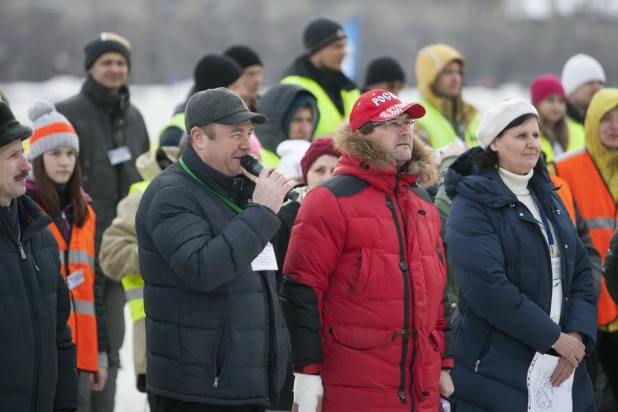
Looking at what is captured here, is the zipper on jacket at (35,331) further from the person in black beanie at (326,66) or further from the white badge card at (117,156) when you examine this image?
the person in black beanie at (326,66)

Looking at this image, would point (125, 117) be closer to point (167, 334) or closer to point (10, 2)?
→ point (167, 334)

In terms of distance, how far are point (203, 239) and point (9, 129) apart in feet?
2.67

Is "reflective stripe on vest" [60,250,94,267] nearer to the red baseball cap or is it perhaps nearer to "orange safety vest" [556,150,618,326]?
the red baseball cap

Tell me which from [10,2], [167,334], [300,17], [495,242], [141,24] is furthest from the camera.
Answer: [300,17]

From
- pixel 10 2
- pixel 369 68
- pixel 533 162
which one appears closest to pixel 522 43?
pixel 10 2

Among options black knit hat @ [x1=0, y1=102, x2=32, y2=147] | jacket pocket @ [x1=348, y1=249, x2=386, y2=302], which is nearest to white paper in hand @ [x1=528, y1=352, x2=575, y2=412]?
jacket pocket @ [x1=348, y1=249, x2=386, y2=302]

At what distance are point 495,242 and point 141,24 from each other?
2371 cm

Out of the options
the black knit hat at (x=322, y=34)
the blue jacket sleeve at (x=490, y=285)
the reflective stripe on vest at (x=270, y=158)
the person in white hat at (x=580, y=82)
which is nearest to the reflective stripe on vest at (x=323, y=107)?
the black knit hat at (x=322, y=34)

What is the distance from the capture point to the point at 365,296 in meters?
4.30

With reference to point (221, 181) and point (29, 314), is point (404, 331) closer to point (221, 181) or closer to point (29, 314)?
point (221, 181)

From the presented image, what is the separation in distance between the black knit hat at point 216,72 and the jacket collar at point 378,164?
2663 millimetres

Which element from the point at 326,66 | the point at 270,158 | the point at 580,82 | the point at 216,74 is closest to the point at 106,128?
the point at 216,74

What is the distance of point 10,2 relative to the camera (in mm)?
25219

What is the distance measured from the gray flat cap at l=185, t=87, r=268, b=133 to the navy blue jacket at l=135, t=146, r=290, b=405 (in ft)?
0.57
